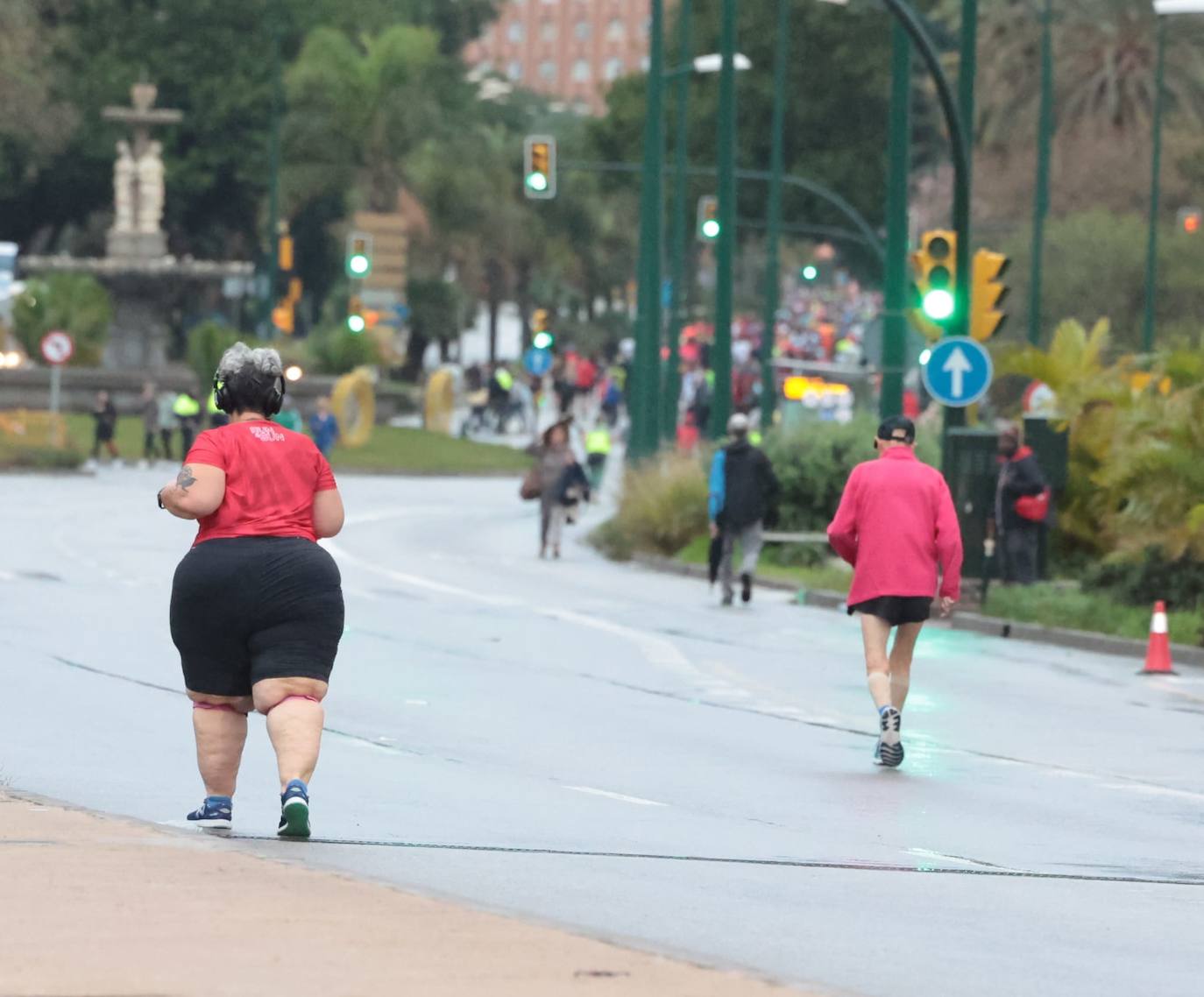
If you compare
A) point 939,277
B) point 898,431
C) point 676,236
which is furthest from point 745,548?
point 676,236

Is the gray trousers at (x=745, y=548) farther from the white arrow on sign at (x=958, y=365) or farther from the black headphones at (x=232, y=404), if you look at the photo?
the black headphones at (x=232, y=404)

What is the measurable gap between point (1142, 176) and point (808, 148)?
1371cm

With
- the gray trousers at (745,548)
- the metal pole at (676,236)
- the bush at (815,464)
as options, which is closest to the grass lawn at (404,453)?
the metal pole at (676,236)

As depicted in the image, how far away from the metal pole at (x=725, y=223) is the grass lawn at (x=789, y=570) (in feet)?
8.93

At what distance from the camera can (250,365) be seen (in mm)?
9844

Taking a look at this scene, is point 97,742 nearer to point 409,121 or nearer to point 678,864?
point 678,864

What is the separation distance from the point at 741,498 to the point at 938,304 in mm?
2707

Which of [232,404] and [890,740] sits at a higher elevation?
[232,404]

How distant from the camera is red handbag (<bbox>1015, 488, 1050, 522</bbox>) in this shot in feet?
89.5

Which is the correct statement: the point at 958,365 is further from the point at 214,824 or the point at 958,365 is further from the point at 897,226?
the point at 214,824

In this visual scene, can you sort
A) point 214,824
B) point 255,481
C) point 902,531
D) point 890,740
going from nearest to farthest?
point 255,481, point 214,824, point 890,740, point 902,531

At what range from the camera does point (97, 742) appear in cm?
1385

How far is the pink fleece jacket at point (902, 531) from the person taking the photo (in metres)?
14.4

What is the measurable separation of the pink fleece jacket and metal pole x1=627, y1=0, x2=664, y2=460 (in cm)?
2895
